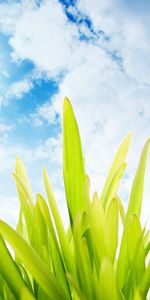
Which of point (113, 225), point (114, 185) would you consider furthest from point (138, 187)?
point (113, 225)

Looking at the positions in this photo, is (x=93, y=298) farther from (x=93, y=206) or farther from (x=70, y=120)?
(x=70, y=120)

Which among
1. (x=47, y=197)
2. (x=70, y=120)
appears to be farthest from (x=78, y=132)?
(x=47, y=197)

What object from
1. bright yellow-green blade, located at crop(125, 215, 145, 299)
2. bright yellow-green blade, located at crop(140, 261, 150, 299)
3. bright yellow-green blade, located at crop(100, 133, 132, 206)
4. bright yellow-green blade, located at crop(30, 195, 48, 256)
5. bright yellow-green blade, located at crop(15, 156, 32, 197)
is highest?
bright yellow-green blade, located at crop(15, 156, 32, 197)

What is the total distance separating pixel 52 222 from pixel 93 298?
6.7 inches

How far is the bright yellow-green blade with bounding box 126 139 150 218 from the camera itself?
1.01 meters

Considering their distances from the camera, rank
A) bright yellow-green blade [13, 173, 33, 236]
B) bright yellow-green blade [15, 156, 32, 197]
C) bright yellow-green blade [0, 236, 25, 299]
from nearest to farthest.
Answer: bright yellow-green blade [0, 236, 25, 299]
bright yellow-green blade [13, 173, 33, 236]
bright yellow-green blade [15, 156, 32, 197]

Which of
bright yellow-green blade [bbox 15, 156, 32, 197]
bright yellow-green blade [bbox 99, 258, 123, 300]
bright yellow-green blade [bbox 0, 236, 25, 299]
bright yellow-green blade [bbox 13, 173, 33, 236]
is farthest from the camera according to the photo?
bright yellow-green blade [bbox 15, 156, 32, 197]

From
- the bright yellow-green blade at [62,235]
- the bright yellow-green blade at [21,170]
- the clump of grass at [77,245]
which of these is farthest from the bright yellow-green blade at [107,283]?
the bright yellow-green blade at [21,170]

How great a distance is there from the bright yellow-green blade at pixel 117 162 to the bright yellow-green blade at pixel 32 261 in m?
0.26

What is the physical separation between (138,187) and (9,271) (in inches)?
13.5

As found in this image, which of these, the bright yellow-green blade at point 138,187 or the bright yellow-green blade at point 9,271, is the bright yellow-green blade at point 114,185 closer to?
the bright yellow-green blade at point 138,187

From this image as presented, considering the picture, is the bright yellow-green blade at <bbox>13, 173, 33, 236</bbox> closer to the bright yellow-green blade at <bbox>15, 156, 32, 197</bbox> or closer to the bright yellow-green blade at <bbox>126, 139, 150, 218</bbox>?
the bright yellow-green blade at <bbox>15, 156, 32, 197</bbox>

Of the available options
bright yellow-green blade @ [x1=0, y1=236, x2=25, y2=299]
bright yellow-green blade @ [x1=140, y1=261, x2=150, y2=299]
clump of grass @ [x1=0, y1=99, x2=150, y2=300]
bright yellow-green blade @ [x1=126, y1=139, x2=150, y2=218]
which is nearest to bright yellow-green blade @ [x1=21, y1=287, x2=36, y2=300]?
clump of grass @ [x1=0, y1=99, x2=150, y2=300]

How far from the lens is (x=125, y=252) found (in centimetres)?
91
